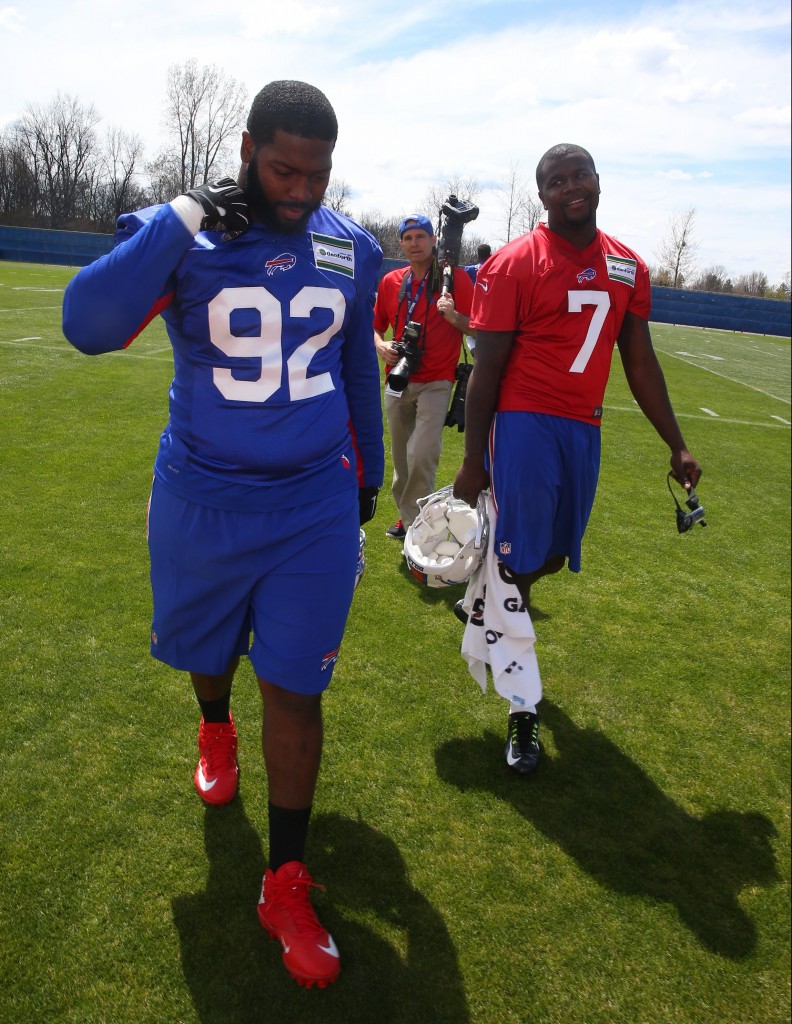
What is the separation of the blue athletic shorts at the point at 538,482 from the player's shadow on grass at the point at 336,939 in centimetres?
121

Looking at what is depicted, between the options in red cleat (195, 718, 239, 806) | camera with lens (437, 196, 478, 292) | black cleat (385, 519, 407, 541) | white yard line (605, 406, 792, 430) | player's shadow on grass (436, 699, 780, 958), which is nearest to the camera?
player's shadow on grass (436, 699, 780, 958)

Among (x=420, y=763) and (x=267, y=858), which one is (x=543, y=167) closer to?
(x=420, y=763)

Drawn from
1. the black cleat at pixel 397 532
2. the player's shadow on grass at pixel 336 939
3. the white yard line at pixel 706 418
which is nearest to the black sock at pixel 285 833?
the player's shadow on grass at pixel 336 939

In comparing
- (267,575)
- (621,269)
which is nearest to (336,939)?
(267,575)

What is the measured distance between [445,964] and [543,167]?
2718 mm

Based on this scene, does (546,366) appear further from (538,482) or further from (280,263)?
(280,263)

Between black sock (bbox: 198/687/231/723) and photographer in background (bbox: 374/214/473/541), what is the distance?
8.23ft

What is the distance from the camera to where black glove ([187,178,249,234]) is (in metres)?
1.76

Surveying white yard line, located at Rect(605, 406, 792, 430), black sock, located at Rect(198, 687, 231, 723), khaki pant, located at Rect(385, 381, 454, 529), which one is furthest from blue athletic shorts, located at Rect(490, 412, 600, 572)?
white yard line, located at Rect(605, 406, 792, 430)

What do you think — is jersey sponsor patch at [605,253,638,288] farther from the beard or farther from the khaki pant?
the khaki pant

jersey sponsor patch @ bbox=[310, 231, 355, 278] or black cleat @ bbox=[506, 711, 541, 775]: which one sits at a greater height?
jersey sponsor patch @ bbox=[310, 231, 355, 278]

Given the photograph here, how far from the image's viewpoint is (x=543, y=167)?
9.27 ft

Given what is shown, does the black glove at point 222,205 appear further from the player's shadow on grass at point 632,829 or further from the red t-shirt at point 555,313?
the player's shadow on grass at point 632,829

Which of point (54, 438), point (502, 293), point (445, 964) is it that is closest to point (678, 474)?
point (502, 293)
